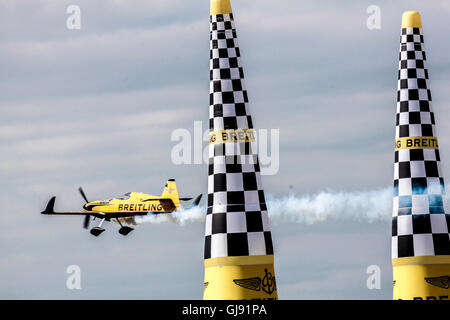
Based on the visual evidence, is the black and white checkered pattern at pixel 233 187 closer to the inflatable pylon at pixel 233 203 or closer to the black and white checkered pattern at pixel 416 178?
the inflatable pylon at pixel 233 203

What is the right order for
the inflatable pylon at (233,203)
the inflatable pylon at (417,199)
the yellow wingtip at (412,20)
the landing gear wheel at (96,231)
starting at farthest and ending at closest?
the landing gear wheel at (96,231) < the yellow wingtip at (412,20) < the inflatable pylon at (417,199) < the inflatable pylon at (233,203)

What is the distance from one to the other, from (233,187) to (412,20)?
5.97 m

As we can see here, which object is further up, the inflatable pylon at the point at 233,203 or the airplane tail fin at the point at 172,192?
the airplane tail fin at the point at 172,192

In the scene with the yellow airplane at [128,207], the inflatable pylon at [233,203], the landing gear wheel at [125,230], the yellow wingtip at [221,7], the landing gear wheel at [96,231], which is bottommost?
the inflatable pylon at [233,203]

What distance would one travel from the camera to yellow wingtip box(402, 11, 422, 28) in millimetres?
22047

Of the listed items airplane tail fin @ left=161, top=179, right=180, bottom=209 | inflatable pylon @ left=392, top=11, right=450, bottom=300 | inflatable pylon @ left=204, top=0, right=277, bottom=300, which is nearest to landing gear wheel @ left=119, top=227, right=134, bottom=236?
airplane tail fin @ left=161, top=179, right=180, bottom=209

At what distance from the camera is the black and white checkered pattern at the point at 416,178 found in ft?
68.9

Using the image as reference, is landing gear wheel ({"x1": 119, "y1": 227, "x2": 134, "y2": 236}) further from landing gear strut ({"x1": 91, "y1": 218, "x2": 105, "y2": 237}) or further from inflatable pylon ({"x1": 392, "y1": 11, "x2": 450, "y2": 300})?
inflatable pylon ({"x1": 392, "y1": 11, "x2": 450, "y2": 300})

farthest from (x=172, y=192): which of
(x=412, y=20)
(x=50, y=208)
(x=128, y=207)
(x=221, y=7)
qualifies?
(x=221, y=7)

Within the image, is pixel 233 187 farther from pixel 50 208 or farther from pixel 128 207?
pixel 50 208

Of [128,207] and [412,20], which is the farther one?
[128,207]

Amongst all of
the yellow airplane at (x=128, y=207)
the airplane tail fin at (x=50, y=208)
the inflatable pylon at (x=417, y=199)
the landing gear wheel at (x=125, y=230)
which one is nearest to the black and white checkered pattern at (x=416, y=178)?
the inflatable pylon at (x=417, y=199)

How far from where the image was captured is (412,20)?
2205 centimetres

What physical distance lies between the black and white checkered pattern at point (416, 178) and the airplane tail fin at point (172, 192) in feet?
103
